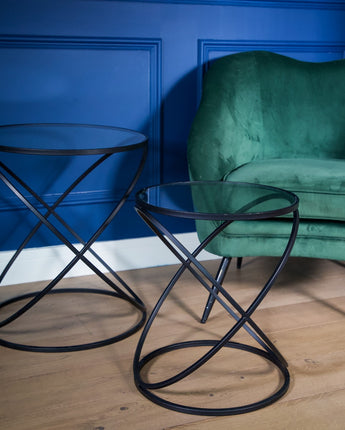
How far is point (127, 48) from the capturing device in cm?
249

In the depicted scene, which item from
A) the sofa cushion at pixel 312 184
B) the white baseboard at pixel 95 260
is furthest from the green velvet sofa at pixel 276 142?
the white baseboard at pixel 95 260

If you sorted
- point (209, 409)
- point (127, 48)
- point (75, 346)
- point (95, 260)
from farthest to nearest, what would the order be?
point (95, 260) → point (127, 48) → point (75, 346) → point (209, 409)

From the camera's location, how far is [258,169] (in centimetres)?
218

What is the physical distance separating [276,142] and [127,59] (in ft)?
2.27

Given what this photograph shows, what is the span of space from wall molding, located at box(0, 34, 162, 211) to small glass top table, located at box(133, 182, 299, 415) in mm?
786

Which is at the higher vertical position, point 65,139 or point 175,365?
point 65,139

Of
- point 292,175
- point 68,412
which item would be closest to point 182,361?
point 68,412

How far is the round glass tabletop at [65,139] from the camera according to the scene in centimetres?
185

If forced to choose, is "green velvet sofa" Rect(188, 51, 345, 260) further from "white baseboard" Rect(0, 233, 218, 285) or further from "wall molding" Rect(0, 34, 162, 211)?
"white baseboard" Rect(0, 233, 218, 285)

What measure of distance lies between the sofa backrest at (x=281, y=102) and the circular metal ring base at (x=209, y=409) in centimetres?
78

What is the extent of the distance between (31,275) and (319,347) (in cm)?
116

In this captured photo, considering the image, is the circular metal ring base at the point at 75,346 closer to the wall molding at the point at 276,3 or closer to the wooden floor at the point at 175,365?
the wooden floor at the point at 175,365

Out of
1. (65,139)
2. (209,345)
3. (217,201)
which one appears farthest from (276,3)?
(209,345)

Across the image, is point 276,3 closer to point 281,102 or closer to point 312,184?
point 281,102
